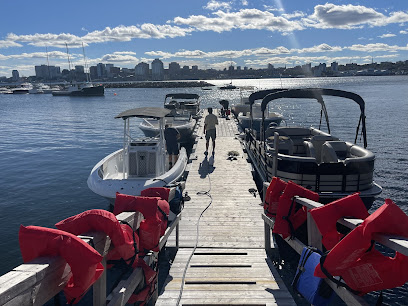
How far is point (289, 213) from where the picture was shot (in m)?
4.98

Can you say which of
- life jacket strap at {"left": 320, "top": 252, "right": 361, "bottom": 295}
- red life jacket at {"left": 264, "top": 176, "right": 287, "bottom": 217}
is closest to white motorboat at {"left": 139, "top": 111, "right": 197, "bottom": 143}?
red life jacket at {"left": 264, "top": 176, "right": 287, "bottom": 217}

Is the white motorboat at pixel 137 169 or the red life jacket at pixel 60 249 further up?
the red life jacket at pixel 60 249

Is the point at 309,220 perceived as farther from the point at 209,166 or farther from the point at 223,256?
the point at 209,166

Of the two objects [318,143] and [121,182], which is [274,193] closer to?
[121,182]

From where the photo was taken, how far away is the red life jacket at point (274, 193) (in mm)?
5391

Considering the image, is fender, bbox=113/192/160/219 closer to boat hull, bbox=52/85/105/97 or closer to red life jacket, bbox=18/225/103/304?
red life jacket, bbox=18/225/103/304

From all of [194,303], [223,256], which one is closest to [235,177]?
[223,256]

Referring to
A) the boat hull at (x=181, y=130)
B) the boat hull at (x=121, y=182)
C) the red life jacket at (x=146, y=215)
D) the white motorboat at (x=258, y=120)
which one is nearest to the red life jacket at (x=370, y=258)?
the red life jacket at (x=146, y=215)

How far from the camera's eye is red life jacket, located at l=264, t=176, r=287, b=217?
17.7 ft

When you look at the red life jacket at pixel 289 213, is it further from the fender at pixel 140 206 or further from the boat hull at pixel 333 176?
the boat hull at pixel 333 176

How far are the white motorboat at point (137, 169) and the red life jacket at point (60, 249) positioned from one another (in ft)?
21.0

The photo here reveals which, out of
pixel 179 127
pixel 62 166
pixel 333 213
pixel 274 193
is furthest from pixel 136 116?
pixel 62 166

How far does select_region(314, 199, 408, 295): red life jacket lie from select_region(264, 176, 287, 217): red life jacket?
2.32 metres

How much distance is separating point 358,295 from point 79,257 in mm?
2772
